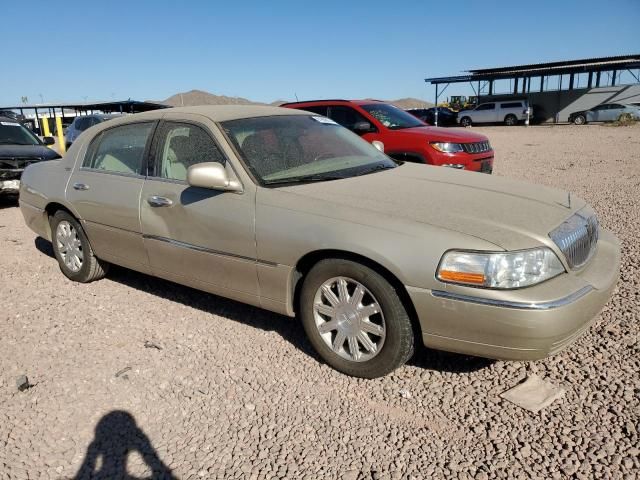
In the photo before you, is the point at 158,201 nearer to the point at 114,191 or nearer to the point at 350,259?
the point at 114,191

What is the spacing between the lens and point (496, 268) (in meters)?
2.70

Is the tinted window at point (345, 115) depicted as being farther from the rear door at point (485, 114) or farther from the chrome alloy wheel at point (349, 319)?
the rear door at point (485, 114)

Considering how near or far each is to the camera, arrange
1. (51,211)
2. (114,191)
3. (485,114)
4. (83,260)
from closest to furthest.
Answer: (114,191) < (83,260) < (51,211) < (485,114)

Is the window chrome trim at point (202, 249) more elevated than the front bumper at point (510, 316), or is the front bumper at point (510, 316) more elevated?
the window chrome trim at point (202, 249)

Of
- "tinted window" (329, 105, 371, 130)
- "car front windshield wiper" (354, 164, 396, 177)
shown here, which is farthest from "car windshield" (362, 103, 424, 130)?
"car front windshield wiper" (354, 164, 396, 177)

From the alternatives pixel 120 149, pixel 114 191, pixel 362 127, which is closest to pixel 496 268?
pixel 114 191

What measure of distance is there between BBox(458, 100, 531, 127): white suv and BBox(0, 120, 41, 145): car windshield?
3351 centimetres

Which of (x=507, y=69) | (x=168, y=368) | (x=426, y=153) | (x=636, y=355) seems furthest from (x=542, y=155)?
(x=507, y=69)

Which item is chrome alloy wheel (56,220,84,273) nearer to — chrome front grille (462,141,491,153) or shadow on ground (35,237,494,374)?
shadow on ground (35,237,494,374)

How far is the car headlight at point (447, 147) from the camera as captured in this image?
27.2ft

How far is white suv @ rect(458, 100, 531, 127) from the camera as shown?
1474 inches

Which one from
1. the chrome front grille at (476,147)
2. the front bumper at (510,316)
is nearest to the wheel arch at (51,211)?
the front bumper at (510,316)

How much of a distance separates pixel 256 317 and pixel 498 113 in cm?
3750

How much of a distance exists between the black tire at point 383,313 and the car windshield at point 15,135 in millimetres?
8730
